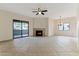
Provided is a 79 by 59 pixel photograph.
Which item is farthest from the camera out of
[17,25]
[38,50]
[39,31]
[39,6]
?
[39,31]

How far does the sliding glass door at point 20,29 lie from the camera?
1211 centimetres

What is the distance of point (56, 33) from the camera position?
18062 mm

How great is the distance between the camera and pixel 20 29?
13.1 m

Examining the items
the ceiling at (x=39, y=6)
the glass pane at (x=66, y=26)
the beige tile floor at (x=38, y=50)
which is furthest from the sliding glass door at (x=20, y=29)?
the glass pane at (x=66, y=26)

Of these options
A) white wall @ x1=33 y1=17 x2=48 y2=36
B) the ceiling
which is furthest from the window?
the ceiling

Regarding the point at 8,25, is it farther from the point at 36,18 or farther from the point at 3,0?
the point at 3,0

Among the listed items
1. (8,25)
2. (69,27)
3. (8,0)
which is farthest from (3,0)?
(69,27)

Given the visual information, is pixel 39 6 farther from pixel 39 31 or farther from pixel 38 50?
pixel 39 31

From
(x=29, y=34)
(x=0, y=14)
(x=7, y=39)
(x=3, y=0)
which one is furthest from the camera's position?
(x=29, y=34)

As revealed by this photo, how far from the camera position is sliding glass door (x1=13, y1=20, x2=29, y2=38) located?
1211 centimetres

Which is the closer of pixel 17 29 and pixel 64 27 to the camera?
pixel 17 29

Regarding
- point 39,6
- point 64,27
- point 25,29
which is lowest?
point 25,29

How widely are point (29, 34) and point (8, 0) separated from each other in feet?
35.0

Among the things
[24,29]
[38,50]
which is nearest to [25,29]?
[24,29]
